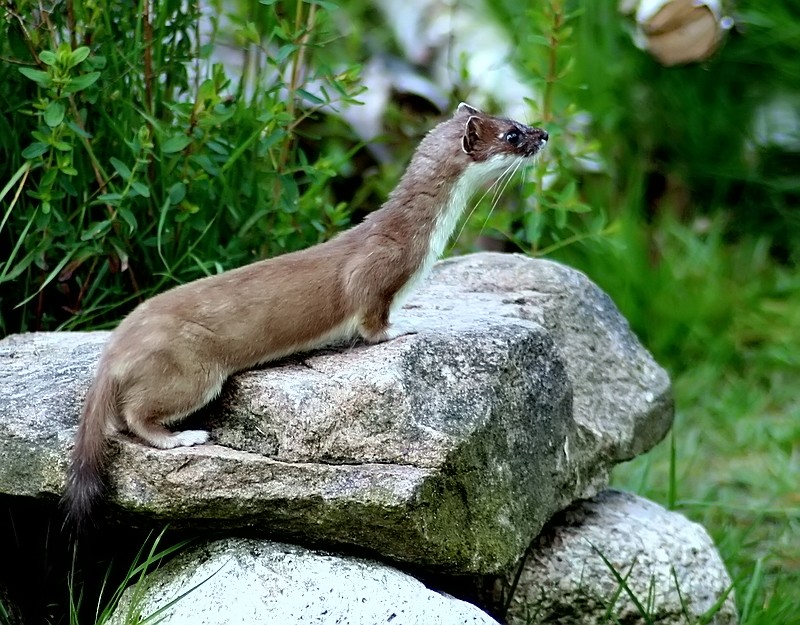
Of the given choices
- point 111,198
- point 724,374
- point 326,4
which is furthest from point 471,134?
point 724,374

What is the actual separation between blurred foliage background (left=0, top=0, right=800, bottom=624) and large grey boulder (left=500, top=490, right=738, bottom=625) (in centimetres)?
31

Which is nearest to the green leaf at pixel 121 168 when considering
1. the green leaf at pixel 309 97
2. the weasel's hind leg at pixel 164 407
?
the green leaf at pixel 309 97

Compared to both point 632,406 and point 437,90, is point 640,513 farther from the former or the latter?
point 437,90

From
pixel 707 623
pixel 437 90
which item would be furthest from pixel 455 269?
pixel 437 90

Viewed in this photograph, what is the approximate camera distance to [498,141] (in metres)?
3.85

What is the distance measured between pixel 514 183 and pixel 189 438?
136 inches

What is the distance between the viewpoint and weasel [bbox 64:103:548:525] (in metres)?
3.26

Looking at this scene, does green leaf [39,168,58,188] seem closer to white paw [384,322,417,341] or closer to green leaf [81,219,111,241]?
green leaf [81,219,111,241]

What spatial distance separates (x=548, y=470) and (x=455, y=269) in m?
1.14

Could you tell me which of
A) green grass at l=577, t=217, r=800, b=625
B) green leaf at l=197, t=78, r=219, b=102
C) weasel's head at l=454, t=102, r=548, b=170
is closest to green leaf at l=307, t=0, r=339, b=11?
green leaf at l=197, t=78, r=219, b=102

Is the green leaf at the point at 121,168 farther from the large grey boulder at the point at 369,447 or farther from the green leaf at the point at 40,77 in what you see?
the large grey boulder at the point at 369,447

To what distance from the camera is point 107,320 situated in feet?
14.8

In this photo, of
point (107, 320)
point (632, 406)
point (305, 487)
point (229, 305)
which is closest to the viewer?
point (305, 487)

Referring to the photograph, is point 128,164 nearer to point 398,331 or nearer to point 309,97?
point 309,97
